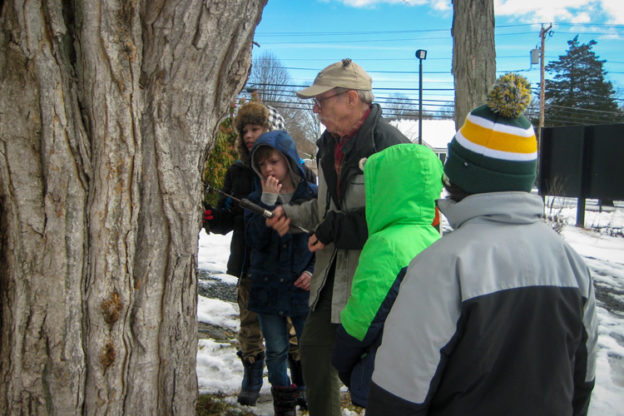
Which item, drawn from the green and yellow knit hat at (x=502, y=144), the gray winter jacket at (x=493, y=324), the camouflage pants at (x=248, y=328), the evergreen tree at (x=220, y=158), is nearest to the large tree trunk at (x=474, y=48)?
the evergreen tree at (x=220, y=158)

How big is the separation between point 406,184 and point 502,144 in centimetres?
57

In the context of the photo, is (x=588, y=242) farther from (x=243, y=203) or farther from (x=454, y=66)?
(x=243, y=203)

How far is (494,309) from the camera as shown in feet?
4.21

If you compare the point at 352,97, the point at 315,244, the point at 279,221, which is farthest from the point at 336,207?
the point at 352,97

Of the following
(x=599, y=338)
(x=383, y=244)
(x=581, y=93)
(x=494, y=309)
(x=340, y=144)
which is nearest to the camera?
(x=494, y=309)

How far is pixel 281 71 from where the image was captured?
38531mm

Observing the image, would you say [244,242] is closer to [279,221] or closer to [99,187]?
[279,221]

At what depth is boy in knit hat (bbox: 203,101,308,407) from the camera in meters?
3.22

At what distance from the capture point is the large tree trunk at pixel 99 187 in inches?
65.7

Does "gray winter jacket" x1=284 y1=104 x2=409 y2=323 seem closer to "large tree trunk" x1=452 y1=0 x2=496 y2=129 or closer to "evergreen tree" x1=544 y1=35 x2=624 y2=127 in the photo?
"large tree trunk" x1=452 y1=0 x2=496 y2=129

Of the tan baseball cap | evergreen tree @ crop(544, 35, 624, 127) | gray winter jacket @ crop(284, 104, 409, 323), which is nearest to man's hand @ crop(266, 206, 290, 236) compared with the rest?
gray winter jacket @ crop(284, 104, 409, 323)

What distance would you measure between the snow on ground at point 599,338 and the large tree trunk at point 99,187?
4.97ft

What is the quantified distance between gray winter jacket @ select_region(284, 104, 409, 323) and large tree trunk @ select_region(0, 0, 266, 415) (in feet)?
2.30

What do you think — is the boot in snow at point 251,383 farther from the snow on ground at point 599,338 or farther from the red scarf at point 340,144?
the red scarf at point 340,144
